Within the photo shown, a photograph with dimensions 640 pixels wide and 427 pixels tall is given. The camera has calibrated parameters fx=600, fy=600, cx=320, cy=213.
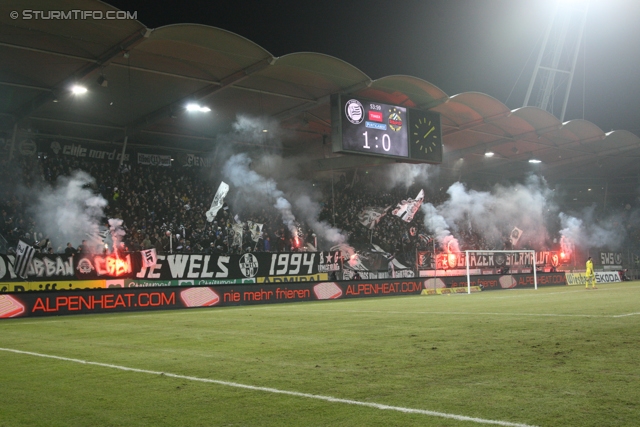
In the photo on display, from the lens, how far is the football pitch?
199 inches

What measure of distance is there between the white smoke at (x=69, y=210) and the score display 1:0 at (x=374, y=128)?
41.8ft

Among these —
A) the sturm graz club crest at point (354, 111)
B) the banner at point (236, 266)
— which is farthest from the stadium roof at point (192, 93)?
the banner at point (236, 266)

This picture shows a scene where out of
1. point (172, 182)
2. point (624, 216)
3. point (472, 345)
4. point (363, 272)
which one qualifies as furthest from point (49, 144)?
point (624, 216)

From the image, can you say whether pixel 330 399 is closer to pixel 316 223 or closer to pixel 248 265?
pixel 248 265

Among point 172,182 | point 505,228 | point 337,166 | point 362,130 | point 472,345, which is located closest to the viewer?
point 472,345

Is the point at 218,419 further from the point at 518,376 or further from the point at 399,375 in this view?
the point at 518,376

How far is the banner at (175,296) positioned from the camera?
20.0 metres

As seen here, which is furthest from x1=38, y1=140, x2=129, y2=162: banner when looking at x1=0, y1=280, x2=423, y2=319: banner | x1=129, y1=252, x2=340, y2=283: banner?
x1=0, y1=280, x2=423, y2=319: banner

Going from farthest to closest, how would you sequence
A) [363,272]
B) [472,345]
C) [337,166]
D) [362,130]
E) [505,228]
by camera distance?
[505,228]
[337,166]
[363,272]
[362,130]
[472,345]

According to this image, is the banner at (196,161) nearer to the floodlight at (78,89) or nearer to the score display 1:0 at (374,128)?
the floodlight at (78,89)

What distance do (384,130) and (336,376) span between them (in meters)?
23.6

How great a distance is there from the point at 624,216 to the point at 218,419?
207 feet

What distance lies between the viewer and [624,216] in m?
59.8

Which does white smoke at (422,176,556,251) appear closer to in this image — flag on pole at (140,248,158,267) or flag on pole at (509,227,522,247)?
flag on pole at (509,227,522,247)
